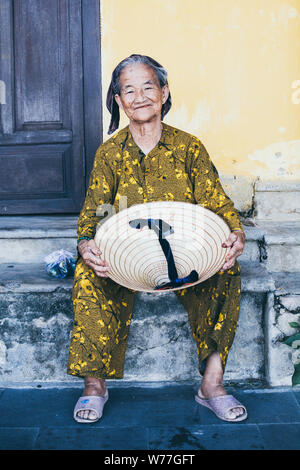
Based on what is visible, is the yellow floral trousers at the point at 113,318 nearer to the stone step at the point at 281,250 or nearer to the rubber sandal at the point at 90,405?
the rubber sandal at the point at 90,405

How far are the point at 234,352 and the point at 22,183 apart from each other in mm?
1808

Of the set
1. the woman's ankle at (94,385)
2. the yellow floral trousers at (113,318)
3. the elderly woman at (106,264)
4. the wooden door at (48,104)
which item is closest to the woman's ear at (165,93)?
the elderly woman at (106,264)

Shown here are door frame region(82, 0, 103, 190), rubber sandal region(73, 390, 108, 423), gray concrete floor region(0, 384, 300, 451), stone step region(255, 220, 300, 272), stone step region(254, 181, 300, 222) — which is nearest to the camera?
gray concrete floor region(0, 384, 300, 451)

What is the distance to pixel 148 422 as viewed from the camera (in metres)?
1.96

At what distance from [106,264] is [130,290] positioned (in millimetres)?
261

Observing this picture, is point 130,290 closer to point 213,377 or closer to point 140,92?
point 213,377

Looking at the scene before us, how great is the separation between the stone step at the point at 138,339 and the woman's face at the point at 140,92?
82 cm

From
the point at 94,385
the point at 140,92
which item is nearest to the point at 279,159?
the point at 140,92

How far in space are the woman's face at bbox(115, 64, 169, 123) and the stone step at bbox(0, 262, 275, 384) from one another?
2.69 ft

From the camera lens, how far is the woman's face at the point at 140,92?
223 centimetres

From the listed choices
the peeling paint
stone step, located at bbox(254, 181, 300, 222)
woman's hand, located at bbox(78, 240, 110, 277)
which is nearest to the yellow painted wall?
the peeling paint

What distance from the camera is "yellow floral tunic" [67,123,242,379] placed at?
1994mm

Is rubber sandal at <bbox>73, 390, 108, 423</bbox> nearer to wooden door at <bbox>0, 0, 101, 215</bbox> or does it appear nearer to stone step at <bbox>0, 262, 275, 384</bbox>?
stone step at <bbox>0, 262, 275, 384</bbox>

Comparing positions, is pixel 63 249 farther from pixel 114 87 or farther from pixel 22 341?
pixel 114 87
